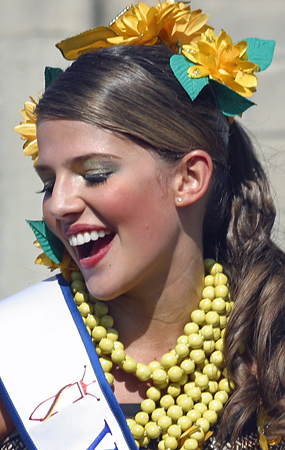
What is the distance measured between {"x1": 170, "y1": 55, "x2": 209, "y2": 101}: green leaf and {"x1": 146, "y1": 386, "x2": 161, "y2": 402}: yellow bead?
2.81 ft

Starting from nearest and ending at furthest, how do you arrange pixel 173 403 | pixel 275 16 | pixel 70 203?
1. pixel 70 203
2. pixel 173 403
3. pixel 275 16

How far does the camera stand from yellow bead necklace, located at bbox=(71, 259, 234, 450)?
201 centimetres

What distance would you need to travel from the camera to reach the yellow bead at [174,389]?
2072 mm

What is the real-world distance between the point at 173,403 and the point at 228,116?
90 centimetres

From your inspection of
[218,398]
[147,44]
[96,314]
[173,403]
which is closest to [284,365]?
[218,398]

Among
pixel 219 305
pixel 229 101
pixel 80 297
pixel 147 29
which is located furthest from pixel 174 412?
pixel 147 29

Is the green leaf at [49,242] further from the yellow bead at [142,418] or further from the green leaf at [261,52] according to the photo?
the green leaf at [261,52]

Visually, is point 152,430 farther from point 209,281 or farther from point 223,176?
point 223,176

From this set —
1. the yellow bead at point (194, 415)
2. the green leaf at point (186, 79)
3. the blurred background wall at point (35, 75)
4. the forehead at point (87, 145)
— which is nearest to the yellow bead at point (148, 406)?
the yellow bead at point (194, 415)

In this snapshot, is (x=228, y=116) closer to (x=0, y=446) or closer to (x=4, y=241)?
(x=0, y=446)

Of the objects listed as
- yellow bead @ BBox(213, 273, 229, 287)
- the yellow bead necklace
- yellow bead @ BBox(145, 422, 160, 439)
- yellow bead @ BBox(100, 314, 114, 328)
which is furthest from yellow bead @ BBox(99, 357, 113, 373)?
yellow bead @ BBox(213, 273, 229, 287)

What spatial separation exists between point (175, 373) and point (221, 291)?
0.96 ft

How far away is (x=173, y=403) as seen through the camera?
2.06m

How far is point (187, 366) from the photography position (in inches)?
81.4
